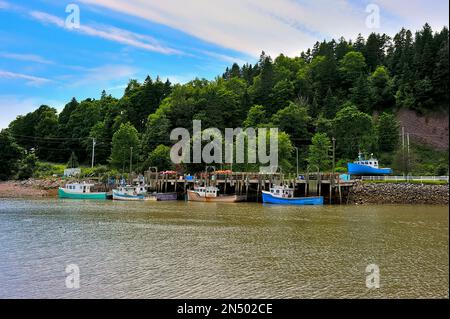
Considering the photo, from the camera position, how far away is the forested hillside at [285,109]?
85938 mm

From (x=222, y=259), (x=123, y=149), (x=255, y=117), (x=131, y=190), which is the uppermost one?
(x=255, y=117)

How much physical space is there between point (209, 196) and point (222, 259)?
1627 inches

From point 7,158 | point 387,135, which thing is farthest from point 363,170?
point 7,158

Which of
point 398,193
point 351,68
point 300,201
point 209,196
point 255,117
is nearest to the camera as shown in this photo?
point 300,201

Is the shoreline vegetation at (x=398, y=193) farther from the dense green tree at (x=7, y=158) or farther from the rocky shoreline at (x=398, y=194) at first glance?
the dense green tree at (x=7, y=158)

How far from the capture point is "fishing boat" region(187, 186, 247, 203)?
58719mm

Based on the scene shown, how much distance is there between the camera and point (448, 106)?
18.0 feet

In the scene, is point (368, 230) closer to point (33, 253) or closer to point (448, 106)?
point (33, 253)

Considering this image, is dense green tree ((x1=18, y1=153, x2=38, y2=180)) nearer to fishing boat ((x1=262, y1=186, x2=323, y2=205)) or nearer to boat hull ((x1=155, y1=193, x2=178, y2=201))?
boat hull ((x1=155, y1=193, x2=178, y2=201))

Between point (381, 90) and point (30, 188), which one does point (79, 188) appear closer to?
point (30, 188)

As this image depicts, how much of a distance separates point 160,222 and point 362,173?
44852 mm

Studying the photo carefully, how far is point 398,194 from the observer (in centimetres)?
5297

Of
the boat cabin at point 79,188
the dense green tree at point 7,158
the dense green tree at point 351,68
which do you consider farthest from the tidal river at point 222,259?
the dense green tree at point 351,68
